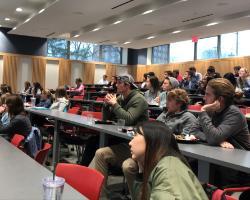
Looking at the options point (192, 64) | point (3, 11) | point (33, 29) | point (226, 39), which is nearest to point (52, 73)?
point (33, 29)

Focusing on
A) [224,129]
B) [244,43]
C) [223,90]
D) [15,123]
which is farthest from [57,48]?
[224,129]

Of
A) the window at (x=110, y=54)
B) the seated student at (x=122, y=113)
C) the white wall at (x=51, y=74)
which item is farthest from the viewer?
the window at (x=110, y=54)

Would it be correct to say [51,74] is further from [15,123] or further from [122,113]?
[122,113]

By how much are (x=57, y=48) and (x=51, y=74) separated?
4.04 feet

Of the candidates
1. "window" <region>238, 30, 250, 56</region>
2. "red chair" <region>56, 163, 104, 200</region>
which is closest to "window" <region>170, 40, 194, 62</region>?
"window" <region>238, 30, 250, 56</region>

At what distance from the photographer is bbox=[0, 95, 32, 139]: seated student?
387 cm

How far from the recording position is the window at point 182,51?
14.4m

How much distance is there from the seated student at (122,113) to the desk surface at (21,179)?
112 cm

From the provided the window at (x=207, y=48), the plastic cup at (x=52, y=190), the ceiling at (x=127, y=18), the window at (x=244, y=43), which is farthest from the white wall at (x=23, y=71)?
the plastic cup at (x=52, y=190)

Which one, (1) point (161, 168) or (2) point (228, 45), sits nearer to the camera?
(1) point (161, 168)

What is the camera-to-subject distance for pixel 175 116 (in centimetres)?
343

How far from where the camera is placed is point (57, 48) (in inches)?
629

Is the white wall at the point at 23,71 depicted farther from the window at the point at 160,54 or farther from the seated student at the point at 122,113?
the seated student at the point at 122,113

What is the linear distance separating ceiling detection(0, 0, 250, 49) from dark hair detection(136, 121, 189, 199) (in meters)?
6.77
